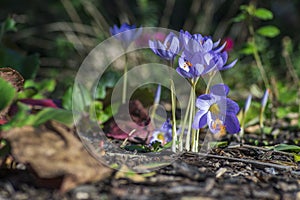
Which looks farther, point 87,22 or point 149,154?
point 87,22

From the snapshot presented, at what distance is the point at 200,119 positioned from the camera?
1.57 metres

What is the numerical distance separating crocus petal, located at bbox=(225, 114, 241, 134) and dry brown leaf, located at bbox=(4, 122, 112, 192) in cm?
49

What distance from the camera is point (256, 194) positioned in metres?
1.26

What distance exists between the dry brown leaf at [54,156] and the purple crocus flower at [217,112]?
42cm

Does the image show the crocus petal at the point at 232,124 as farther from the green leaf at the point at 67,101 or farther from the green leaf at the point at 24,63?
the green leaf at the point at 24,63

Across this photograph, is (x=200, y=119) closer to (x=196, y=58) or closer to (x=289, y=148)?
(x=196, y=58)

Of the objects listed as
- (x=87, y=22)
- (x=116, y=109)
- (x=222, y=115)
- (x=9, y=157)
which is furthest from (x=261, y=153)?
(x=87, y=22)

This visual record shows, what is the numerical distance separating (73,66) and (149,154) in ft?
8.44

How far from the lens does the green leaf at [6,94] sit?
5.00 feet

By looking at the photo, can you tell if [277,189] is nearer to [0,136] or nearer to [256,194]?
[256,194]

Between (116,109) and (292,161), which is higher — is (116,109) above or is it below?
above

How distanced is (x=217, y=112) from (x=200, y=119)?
7cm

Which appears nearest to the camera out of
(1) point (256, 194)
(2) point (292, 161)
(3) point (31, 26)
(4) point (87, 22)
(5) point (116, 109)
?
(1) point (256, 194)

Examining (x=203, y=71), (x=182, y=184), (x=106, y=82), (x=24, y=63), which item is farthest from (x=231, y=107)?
(x=24, y=63)
